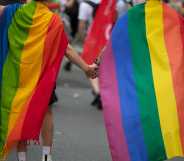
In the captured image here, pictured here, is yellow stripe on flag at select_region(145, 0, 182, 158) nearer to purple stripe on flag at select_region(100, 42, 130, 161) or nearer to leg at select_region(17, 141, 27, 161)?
purple stripe on flag at select_region(100, 42, 130, 161)

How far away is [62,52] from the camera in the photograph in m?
7.44

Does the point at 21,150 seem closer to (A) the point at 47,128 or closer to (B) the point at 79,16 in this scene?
(A) the point at 47,128

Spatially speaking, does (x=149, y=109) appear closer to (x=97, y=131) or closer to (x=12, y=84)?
(x=12, y=84)

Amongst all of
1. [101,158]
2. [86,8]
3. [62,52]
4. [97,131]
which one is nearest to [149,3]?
[62,52]

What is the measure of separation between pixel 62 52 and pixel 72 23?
10566mm

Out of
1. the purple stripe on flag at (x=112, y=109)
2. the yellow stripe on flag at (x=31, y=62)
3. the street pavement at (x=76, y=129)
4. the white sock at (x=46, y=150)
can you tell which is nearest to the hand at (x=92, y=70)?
the purple stripe on flag at (x=112, y=109)

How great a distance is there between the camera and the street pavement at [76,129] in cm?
884

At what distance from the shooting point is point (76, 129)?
10.3 metres

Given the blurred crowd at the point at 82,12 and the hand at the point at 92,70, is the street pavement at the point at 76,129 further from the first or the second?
the hand at the point at 92,70

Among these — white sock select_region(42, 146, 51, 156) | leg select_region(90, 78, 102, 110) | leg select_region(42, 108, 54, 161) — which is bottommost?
white sock select_region(42, 146, 51, 156)

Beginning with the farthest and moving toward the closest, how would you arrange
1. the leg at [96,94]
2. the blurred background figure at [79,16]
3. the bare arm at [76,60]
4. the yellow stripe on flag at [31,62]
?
the blurred background figure at [79,16] → the leg at [96,94] → the bare arm at [76,60] → the yellow stripe on flag at [31,62]

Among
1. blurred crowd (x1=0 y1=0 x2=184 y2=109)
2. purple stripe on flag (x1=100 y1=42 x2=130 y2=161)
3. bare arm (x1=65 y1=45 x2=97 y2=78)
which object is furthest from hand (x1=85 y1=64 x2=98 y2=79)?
blurred crowd (x1=0 y1=0 x2=184 y2=109)

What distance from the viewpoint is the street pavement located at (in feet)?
29.0

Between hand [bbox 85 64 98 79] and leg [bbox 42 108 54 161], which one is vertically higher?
hand [bbox 85 64 98 79]
